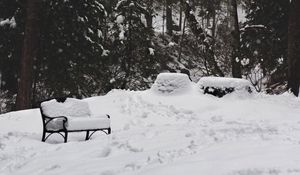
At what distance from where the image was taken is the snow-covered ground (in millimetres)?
5523

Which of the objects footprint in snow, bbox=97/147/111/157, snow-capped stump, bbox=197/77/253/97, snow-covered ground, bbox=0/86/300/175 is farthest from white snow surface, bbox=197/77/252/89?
footprint in snow, bbox=97/147/111/157

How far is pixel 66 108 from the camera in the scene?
10.5 m

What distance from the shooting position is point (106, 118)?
1041 cm

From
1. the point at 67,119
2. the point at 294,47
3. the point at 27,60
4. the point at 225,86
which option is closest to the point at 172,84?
the point at 225,86

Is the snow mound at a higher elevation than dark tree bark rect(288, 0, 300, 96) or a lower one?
lower

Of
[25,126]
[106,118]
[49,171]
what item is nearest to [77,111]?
[106,118]

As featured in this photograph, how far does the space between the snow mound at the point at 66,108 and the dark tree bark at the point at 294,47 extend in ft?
27.2

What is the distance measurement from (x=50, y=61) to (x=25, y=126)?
7145 millimetres

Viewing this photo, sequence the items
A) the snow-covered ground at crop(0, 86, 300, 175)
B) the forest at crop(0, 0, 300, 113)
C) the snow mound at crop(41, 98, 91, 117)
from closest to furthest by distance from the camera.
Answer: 1. the snow-covered ground at crop(0, 86, 300, 175)
2. the snow mound at crop(41, 98, 91, 117)
3. the forest at crop(0, 0, 300, 113)

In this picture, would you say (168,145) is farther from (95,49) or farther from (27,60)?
(95,49)

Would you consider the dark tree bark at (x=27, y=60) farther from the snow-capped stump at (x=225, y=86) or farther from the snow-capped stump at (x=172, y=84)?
the snow-capped stump at (x=225, y=86)

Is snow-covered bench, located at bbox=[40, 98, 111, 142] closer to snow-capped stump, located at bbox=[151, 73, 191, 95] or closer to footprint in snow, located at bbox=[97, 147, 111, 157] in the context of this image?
footprint in snow, located at bbox=[97, 147, 111, 157]

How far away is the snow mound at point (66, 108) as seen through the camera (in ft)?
33.3

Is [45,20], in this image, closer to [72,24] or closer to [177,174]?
[72,24]
